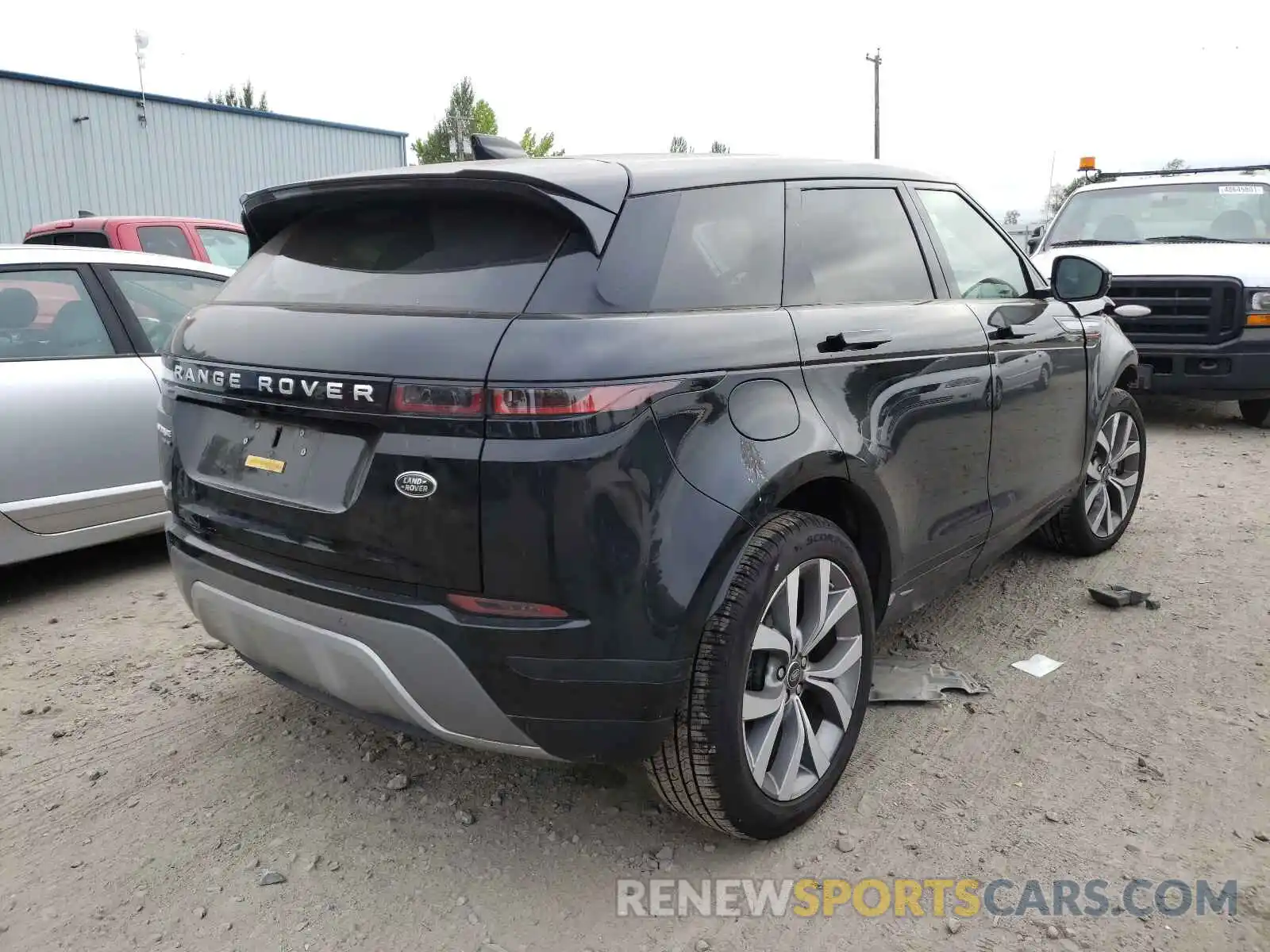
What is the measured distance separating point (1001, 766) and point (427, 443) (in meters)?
1.98

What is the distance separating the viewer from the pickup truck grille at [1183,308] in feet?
24.7

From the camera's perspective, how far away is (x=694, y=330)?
2293mm

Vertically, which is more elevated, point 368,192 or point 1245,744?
point 368,192

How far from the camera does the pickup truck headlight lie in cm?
749

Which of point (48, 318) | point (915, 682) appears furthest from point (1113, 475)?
point (48, 318)

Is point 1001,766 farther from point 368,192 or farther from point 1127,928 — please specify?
point 368,192

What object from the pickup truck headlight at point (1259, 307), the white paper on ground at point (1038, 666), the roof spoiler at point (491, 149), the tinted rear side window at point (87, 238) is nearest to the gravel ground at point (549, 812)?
the white paper on ground at point (1038, 666)

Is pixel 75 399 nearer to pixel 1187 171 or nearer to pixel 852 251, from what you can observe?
pixel 852 251

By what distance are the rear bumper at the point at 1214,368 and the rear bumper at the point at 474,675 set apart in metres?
6.53

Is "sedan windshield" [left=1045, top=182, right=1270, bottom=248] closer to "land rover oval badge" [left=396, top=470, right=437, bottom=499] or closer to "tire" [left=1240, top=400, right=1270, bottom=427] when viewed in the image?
"tire" [left=1240, top=400, right=1270, bottom=427]

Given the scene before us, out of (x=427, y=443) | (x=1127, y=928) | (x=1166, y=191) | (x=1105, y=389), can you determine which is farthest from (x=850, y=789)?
(x=1166, y=191)

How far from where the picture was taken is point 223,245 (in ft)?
31.9

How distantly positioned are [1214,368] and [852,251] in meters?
6.02

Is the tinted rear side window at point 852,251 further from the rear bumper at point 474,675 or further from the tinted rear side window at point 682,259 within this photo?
the rear bumper at point 474,675
